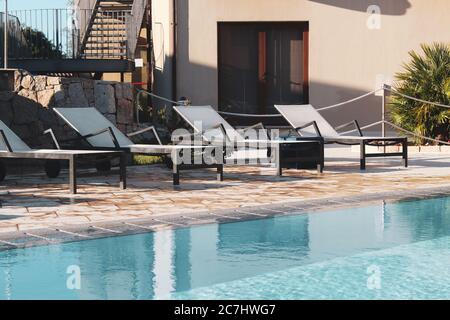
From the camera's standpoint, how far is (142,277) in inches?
242

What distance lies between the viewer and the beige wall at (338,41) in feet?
66.2

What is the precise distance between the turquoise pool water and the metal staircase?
12712 millimetres

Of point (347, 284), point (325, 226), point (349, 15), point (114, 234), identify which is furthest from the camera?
point (349, 15)

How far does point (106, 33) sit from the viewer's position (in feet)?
72.5

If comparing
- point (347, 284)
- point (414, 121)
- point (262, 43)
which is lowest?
point (347, 284)

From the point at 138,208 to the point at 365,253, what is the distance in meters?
2.85

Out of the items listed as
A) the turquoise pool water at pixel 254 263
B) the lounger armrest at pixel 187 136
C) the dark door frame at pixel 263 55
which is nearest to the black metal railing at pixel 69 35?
the dark door frame at pixel 263 55

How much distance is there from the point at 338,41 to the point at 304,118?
6544mm

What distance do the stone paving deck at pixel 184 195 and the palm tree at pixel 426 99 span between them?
3099mm

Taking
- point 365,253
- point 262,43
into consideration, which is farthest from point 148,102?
point 365,253

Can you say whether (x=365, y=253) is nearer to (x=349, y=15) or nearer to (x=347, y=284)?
(x=347, y=284)

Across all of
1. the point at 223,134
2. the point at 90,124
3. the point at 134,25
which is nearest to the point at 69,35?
the point at 134,25

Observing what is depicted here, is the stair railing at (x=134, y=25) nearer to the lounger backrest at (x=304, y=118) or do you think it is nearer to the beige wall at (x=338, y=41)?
the beige wall at (x=338, y=41)

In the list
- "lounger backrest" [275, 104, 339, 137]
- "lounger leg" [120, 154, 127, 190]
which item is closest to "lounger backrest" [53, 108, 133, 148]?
"lounger leg" [120, 154, 127, 190]
